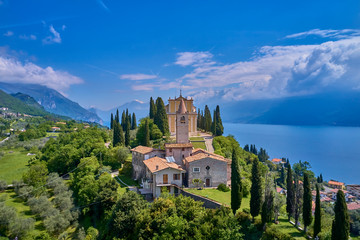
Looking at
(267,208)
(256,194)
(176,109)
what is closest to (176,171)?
(256,194)

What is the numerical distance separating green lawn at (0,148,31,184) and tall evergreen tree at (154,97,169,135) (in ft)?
93.5

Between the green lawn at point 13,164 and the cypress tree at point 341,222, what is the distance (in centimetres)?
4895

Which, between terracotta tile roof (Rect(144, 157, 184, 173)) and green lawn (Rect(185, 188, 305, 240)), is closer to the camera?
green lawn (Rect(185, 188, 305, 240))

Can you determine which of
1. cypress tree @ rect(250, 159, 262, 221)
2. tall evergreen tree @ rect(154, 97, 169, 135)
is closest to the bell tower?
tall evergreen tree @ rect(154, 97, 169, 135)

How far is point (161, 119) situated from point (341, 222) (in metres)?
36.4

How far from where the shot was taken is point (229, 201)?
2241 centimetres

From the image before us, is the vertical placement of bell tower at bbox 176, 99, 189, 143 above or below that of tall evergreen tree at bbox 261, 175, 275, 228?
above

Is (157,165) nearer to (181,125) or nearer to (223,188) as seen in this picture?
(223,188)

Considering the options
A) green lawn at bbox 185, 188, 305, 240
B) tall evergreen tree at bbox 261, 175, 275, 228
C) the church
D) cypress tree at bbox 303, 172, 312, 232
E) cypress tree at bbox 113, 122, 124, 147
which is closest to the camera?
tall evergreen tree at bbox 261, 175, 275, 228

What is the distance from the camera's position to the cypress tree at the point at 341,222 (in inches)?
527

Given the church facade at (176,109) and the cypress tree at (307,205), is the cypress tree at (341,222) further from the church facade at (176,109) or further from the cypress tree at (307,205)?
the church facade at (176,109)

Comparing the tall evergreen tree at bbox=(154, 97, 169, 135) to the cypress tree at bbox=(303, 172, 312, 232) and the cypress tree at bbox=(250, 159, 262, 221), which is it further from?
the cypress tree at bbox=(303, 172, 312, 232)

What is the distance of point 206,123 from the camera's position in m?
57.6

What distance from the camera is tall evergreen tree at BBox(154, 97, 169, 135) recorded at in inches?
1823
